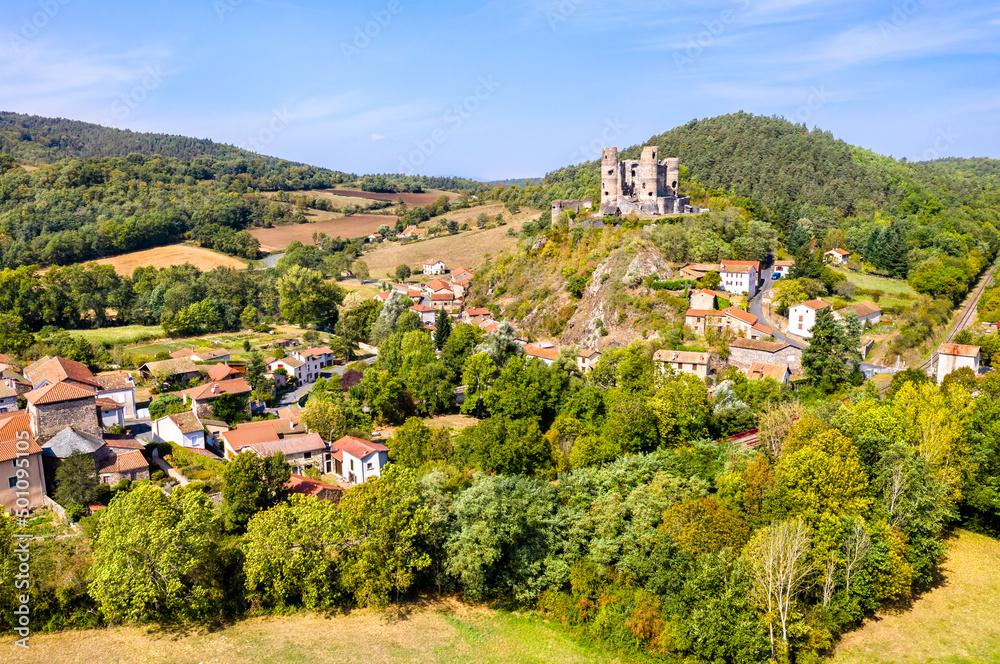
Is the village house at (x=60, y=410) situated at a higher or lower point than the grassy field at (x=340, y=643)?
higher

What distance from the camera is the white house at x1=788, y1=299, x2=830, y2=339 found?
4422cm

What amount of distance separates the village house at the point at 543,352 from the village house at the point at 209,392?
19.5 m

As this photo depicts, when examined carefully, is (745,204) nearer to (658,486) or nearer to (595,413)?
(595,413)

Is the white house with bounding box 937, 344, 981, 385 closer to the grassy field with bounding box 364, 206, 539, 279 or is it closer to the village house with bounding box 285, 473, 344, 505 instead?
the village house with bounding box 285, 473, 344, 505

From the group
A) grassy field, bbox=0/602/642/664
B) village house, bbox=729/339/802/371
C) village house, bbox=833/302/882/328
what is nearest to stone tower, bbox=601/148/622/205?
village house, bbox=833/302/882/328

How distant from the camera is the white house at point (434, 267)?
85562 millimetres

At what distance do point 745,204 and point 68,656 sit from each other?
64.5 metres

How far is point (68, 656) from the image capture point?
18375mm

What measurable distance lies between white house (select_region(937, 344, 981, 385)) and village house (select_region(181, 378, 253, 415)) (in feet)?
142

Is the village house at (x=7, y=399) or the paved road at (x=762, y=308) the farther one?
the paved road at (x=762, y=308)

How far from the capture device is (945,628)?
68.9 ft

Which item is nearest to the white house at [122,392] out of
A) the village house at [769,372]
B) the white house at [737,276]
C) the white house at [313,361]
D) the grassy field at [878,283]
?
the white house at [313,361]

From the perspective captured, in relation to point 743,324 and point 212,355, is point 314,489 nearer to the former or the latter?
point 212,355

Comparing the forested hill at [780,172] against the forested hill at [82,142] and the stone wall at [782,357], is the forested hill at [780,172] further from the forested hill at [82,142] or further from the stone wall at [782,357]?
the forested hill at [82,142]
